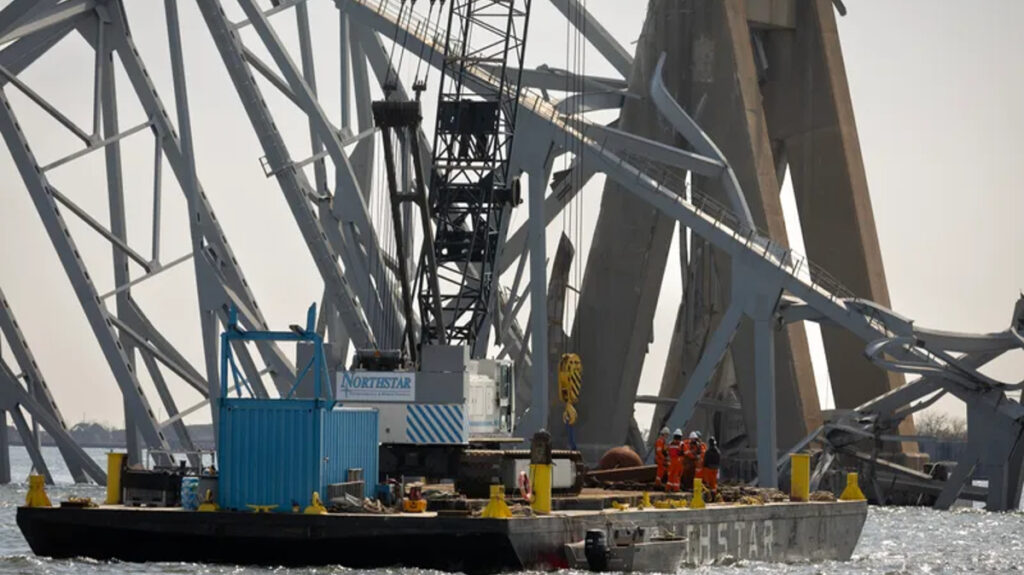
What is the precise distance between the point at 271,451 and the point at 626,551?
6.34 meters

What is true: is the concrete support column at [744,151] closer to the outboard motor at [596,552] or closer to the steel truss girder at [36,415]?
the steel truss girder at [36,415]

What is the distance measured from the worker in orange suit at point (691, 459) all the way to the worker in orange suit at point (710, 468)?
169 mm

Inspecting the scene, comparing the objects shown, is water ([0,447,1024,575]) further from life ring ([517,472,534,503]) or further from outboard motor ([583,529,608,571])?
life ring ([517,472,534,503])

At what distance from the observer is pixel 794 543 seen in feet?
173

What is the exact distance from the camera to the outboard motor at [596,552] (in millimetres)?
40219

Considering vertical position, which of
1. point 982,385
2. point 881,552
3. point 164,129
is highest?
point 164,129

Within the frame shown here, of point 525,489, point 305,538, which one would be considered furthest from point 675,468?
point 305,538

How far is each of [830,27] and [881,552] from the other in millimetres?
47743

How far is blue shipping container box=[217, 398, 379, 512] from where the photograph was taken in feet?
131

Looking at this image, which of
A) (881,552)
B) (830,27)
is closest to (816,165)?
(830,27)

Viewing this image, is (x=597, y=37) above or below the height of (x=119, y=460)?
above

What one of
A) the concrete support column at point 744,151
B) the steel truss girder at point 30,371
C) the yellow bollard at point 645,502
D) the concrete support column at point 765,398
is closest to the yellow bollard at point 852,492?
the yellow bollard at point 645,502

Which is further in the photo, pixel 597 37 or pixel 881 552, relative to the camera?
pixel 597 37

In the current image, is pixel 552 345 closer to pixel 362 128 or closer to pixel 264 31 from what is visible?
pixel 362 128
